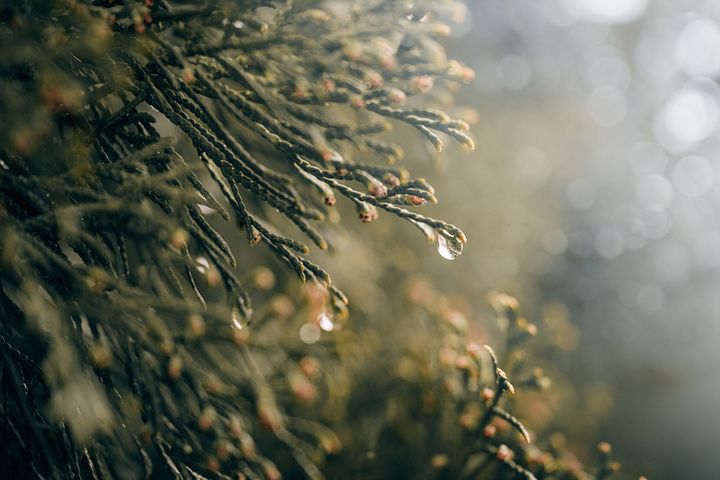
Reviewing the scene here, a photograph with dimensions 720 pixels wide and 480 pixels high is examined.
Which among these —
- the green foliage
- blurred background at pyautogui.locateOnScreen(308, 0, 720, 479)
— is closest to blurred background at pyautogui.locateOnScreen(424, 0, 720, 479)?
blurred background at pyautogui.locateOnScreen(308, 0, 720, 479)

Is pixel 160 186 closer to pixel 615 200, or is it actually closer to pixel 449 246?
pixel 449 246

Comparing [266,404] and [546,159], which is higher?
[266,404]

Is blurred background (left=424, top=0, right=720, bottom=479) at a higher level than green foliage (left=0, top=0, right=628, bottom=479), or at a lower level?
lower

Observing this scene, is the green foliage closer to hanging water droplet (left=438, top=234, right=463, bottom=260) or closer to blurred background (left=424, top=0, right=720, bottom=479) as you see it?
hanging water droplet (left=438, top=234, right=463, bottom=260)

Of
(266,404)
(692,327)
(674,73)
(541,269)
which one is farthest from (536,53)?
(266,404)

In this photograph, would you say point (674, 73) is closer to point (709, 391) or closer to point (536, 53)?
point (536, 53)

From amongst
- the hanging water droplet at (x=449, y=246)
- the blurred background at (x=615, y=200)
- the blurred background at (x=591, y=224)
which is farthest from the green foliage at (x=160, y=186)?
the blurred background at (x=615, y=200)

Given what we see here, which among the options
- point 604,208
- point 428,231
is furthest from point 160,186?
point 604,208
